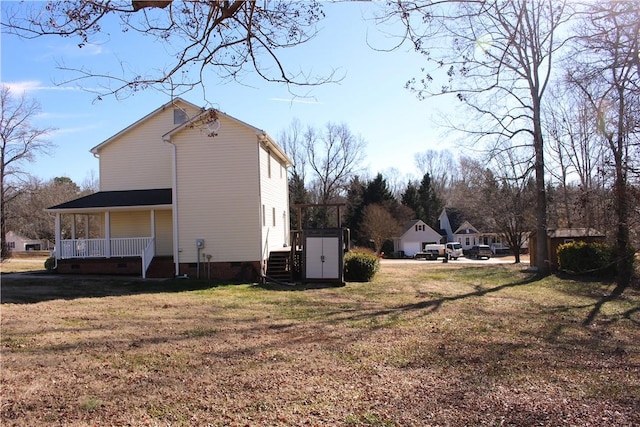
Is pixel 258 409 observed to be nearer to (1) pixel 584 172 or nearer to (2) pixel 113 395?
(2) pixel 113 395

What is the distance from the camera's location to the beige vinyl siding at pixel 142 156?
2167cm

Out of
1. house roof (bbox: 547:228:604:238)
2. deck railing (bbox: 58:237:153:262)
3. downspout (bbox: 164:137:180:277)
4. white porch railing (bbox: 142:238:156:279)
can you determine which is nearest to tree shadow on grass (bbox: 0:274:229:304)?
white porch railing (bbox: 142:238:156:279)

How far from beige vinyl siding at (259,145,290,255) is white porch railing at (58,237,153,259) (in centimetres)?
525

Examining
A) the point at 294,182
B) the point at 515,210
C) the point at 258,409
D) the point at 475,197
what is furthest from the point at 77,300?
the point at 294,182

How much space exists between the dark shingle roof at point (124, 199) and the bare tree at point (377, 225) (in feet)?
112

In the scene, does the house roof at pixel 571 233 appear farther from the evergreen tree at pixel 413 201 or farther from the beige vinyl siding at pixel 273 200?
the evergreen tree at pixel 413 201

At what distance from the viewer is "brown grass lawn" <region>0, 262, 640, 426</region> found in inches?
189

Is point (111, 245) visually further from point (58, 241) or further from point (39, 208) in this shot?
point (39, 208)

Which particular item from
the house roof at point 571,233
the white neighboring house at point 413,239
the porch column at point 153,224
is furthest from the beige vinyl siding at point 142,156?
the white neighboring house at point 413,239

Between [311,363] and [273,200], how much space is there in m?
15.8

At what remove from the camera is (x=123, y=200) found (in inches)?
800

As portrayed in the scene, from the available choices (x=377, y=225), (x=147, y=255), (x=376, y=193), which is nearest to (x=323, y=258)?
(x=147, y=255)

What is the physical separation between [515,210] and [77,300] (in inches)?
1170

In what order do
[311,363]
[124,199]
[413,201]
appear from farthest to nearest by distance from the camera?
[413,201] → [124,199] → [311,363]
